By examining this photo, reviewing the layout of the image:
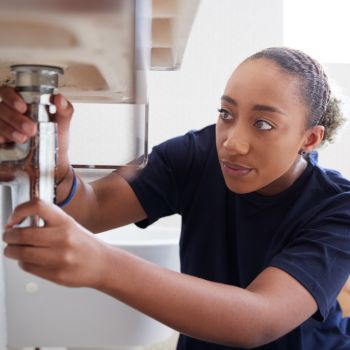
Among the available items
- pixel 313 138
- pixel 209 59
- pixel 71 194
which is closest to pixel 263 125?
pixel 313 138

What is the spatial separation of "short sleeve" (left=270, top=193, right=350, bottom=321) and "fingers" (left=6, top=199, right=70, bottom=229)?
1.17 feet

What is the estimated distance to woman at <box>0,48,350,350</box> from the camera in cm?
38

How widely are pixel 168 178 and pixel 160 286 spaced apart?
1.28 ft

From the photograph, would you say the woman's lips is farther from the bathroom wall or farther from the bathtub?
the bathroom wall

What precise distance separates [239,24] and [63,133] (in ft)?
3.86

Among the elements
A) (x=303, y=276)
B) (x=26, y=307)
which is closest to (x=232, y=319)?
(x=303, y=276)

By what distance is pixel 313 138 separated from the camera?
2.53 ft

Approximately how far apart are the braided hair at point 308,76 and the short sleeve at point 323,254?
0.13m

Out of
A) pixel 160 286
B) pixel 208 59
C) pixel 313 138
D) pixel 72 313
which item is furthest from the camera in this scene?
pixel 208 59

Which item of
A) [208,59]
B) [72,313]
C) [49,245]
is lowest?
[72,313]

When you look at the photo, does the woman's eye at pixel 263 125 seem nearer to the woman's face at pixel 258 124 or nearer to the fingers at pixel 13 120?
the woman's face at pixel 258 124

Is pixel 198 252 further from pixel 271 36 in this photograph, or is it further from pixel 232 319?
pixel 271 36

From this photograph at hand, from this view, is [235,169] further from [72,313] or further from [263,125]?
[72,313]

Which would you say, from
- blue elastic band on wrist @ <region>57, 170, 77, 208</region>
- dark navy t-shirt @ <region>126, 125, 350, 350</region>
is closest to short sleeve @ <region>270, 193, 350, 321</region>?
dark navy t-shirt @ <region>126, 125, 350, 350</region>
